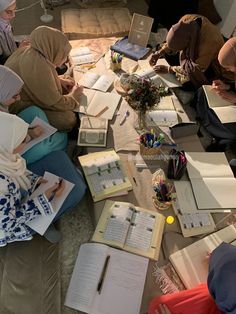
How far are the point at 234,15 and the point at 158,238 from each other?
2.85m

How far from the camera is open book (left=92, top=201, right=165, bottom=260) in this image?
1.63 metres

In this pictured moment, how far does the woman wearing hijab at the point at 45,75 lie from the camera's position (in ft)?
6.56

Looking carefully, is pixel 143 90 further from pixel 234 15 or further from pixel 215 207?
pixel 234 15

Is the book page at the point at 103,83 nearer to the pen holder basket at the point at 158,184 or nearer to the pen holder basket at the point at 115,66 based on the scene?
the pen holder basket at the point at 115,66

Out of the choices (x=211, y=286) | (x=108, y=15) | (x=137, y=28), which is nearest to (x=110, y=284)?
(x=211, y=286)

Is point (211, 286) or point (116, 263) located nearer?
point (211, 286)

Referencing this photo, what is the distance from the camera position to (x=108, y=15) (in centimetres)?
343

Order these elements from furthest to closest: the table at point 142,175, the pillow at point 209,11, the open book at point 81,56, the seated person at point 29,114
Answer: the pillow at point 209,11 → the open book at point 81,56 → the seated person at point 29,114 → the table at point 142,175

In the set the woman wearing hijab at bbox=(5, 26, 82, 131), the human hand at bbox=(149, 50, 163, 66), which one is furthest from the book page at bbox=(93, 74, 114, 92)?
the human hand at bbox=(149, 50, 163, 66)

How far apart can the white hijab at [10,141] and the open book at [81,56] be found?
1.27 metres

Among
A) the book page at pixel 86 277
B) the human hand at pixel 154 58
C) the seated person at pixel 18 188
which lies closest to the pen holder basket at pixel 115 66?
the human hand at pixel 154 58

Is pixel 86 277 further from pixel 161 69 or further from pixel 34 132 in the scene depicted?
pixel 161 69

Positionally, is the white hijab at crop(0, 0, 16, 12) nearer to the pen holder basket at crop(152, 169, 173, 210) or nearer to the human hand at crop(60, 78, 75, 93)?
the human hand at crop(60, 78, 75, 93)

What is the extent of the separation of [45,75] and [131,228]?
118 centimetres
